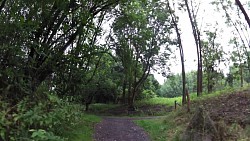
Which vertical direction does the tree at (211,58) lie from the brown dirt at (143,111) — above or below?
above

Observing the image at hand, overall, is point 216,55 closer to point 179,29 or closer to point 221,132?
point 179,29

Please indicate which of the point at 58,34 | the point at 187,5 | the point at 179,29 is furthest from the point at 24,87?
the point at 179,29

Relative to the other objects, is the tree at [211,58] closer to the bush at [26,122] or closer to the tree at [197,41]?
the tree at [197,41]

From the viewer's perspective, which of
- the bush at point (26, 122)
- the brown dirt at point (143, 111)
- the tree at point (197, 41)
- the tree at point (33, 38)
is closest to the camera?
the bush at point (26, 122)

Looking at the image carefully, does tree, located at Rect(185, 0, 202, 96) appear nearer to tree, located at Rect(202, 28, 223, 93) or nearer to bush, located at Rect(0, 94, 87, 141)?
tree, located at Rect(202, 28, 223, 93)

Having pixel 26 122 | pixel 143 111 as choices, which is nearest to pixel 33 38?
pixel 26 122

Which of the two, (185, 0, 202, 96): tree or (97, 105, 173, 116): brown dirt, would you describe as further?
(97, 105, 173, 116): brown dirt

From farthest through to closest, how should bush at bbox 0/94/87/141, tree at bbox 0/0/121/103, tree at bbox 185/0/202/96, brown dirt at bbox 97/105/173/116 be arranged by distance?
brown dirt at bbox 97/105/173/116, tree at bbox 185/0/202/96, tree at bbox 0/0/121/103, bush at bbox 0/94/87/141

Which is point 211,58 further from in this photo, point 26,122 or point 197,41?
point 26,122

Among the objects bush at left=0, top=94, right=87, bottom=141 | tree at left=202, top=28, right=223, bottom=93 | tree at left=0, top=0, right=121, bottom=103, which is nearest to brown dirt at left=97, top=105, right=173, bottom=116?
tree at left=202, top=28, right=223, bottom=93

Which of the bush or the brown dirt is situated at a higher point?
the bush

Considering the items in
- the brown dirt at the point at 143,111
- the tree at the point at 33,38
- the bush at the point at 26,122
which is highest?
the tree at the point at 33,38

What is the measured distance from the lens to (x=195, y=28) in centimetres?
2720

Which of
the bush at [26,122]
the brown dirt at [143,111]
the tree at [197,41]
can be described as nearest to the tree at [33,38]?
the bush at [26,122]
